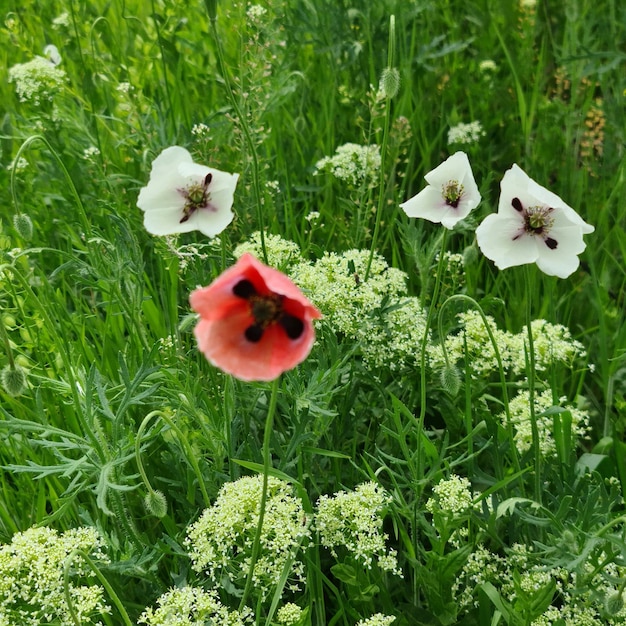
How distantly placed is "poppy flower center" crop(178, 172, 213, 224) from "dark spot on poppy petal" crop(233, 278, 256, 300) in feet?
2.02

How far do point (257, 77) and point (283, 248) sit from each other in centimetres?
99

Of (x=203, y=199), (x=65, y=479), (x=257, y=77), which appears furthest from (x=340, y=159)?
(x=65, y=479)

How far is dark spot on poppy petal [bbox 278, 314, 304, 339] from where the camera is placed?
4.89ft

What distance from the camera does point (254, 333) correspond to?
59.9 inches

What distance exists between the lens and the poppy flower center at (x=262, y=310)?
5.01ft

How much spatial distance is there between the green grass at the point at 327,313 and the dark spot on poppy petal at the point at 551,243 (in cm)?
14

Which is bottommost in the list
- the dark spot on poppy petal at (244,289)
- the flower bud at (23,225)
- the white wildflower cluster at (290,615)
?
the white wildflower cluster at (290,615)

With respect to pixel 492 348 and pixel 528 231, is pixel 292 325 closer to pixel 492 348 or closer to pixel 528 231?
pixel 528 231

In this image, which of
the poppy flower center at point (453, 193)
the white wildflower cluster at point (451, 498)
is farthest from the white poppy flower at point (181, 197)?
the white wildflower cluster at point (451, 498)

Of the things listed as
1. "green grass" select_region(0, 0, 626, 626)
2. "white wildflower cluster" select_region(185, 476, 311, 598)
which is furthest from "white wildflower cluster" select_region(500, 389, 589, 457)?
"white wildflower cluster" select_region(185, 476, 311, 598)

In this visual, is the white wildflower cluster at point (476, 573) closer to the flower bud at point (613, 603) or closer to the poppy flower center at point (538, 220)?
the flower bud at point (613, 603)

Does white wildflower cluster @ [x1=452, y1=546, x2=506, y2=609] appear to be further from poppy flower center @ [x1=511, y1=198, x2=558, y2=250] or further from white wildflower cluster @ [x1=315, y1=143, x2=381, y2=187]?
white wildflower cluster @ [x1=315, y1=143, x2=381, y2=187]

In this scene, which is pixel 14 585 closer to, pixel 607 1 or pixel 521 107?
pixel 521 107

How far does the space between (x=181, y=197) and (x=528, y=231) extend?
860 millimetres
